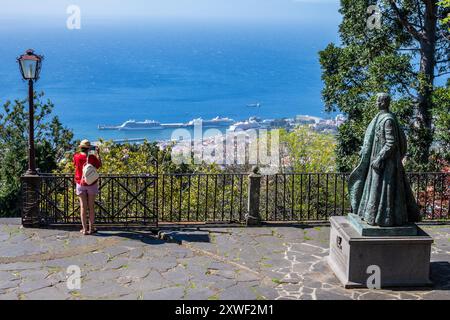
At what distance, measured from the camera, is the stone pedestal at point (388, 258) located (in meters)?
7.96

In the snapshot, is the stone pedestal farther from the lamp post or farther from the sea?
the sea

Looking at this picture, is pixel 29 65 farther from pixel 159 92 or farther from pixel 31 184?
pixel 159 92

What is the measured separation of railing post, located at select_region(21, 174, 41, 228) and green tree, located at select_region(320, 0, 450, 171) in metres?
10.3

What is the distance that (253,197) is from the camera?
11.2m

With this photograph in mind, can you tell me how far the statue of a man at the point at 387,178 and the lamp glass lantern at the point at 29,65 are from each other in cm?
672

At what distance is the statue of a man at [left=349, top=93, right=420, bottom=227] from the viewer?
310 inches

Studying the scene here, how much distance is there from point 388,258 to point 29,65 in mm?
7697

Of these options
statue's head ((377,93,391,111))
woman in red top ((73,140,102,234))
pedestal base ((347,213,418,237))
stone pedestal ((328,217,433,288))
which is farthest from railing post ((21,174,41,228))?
statue's head ((377,93,391,111))

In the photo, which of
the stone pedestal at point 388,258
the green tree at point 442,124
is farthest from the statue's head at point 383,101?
the green tree at point 442,124

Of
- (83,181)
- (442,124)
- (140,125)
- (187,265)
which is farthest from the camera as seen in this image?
(140,125)

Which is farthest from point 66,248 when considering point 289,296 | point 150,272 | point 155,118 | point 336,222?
point 155,118

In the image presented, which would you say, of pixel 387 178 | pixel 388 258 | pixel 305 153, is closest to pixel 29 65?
pixel 387 178

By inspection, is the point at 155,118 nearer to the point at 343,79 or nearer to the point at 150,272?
the point at 343,79
